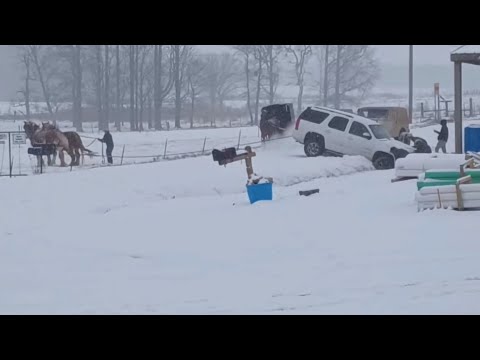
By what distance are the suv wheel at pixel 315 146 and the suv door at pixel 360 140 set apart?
970 mm

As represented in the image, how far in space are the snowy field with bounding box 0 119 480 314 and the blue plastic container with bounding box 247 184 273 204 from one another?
249 mm

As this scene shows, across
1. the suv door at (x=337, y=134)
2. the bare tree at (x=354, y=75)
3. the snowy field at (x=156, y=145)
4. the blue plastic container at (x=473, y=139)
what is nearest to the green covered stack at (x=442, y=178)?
the blue plastic container at (x=473, y=139)

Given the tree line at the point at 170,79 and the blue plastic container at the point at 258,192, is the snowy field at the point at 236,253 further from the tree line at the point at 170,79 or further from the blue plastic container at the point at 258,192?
the tree line at the point at 170,79

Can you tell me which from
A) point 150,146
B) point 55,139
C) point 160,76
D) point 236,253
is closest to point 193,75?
point 160,76

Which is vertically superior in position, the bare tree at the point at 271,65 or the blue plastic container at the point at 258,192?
the bare tree at the point at 271,65

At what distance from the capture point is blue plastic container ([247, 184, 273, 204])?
712 inches

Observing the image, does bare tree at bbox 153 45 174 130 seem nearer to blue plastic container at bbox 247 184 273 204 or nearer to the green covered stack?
blue plastic container at bbox 247 184 273 204

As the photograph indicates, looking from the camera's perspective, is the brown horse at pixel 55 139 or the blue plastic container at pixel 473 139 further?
the brown horse at pixel 55 139

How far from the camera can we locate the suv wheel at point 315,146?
30.0 m

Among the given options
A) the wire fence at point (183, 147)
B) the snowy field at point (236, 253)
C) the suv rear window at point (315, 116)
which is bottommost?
the snowy field at point (236, 253)

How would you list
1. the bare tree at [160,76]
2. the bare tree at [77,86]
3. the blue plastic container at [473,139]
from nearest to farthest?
the blue plastic container at [473,139], the bare tree at [160,76], the bare tree at [77,86]

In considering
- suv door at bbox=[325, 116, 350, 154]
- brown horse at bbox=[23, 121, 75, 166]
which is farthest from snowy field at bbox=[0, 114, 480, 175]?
suv door at bbox=[325, 116, 350, 154]

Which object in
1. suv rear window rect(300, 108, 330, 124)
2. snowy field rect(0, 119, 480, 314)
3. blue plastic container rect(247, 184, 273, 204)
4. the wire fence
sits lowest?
snowy field rect(0, 119, 480, 314)

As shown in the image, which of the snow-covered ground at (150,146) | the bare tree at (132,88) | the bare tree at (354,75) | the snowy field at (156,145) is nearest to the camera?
the snowy field at (156,145)
